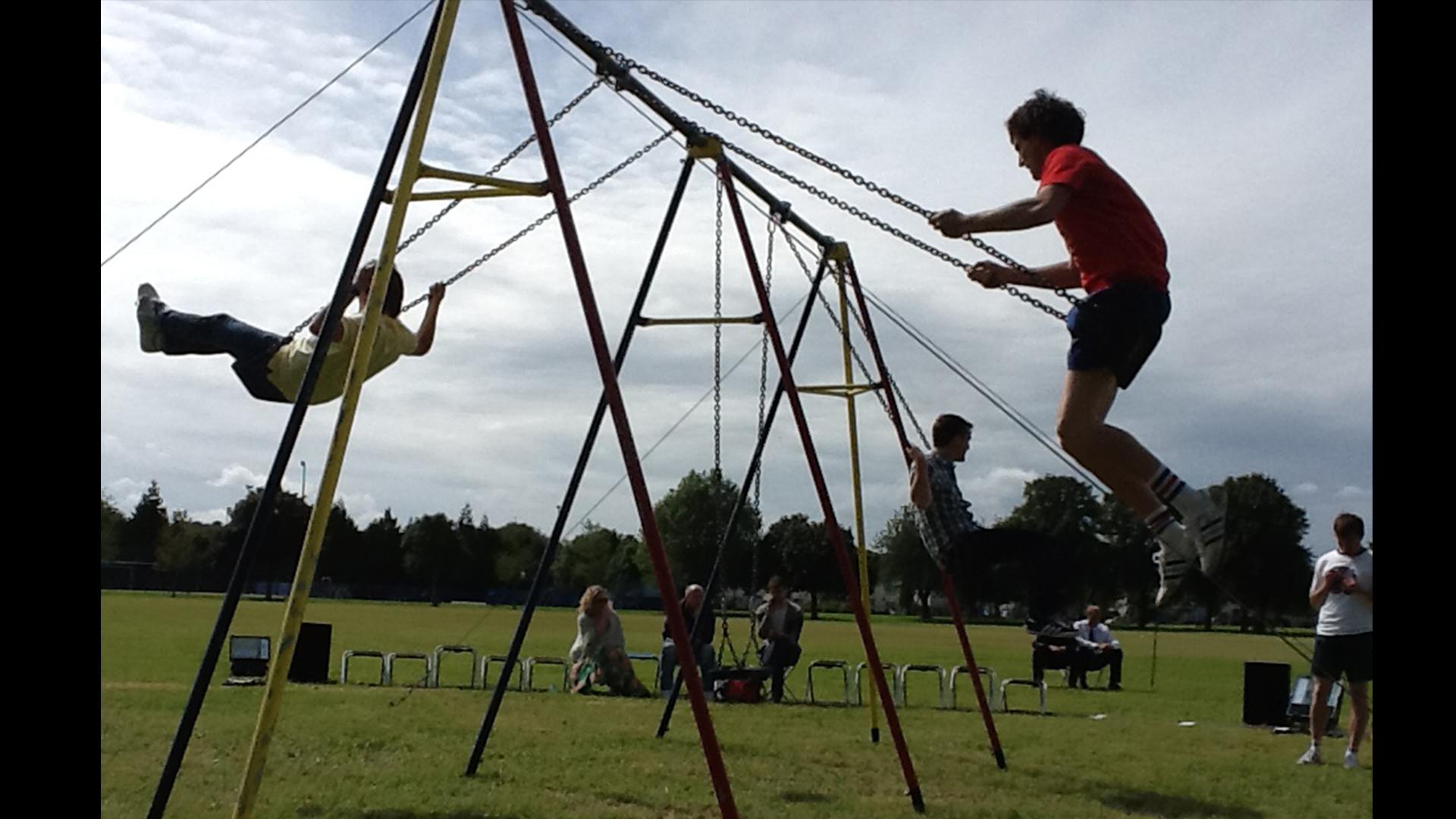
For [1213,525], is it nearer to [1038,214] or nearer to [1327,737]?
[1038,214]

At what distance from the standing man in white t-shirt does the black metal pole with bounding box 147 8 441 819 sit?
7.78 meters

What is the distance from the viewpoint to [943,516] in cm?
747

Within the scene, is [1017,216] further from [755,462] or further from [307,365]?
[755,462]

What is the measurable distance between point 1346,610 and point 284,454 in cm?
815

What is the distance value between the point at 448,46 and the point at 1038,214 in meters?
3.08

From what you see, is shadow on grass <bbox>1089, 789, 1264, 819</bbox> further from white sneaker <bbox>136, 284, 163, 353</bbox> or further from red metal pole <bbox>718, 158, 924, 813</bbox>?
white sneaker <bbox>136, 284, 163, 353</bbox>

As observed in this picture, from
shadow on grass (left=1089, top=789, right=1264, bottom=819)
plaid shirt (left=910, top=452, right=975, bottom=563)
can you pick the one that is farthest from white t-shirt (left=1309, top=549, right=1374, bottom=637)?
plaid shirt (left=910, top=452, right=975, bottom=563)

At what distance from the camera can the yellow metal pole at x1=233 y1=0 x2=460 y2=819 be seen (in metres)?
5.66

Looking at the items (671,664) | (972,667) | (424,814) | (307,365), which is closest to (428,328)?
(307,365)

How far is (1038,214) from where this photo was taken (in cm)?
527

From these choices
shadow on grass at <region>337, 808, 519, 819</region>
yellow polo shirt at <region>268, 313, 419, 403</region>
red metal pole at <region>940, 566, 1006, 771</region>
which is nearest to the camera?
yellow polo shirt at <region>268, 313, 419, 403</region>

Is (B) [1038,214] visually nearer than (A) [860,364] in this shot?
Yes
